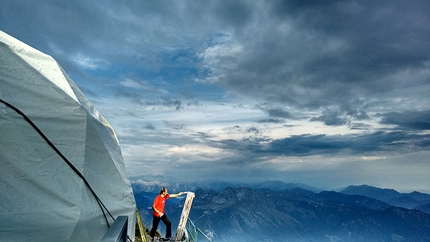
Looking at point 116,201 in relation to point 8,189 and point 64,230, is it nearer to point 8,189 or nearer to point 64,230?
point 64,230

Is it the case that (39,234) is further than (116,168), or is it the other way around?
(116,168)

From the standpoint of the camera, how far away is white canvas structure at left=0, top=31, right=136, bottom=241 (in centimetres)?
518

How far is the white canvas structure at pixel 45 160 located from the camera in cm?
518

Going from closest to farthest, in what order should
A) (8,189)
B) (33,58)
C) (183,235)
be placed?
(8,189) → (33,58) → (183,235)

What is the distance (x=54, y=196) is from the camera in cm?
551

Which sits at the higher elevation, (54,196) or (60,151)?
(60,151)

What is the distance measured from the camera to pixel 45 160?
5586 mm

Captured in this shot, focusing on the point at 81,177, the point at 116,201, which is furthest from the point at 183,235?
the point at 81,177

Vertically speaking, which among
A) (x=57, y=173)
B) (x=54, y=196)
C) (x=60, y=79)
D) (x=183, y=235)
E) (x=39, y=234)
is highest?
(x=60, y=79)

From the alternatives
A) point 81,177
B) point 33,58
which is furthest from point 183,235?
point 33,58

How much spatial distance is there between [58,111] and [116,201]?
2.54 meters

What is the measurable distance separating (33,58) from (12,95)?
160cm

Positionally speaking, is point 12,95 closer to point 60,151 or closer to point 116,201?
point 60,151

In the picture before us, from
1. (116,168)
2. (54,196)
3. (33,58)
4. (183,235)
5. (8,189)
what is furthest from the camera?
(183,235)
